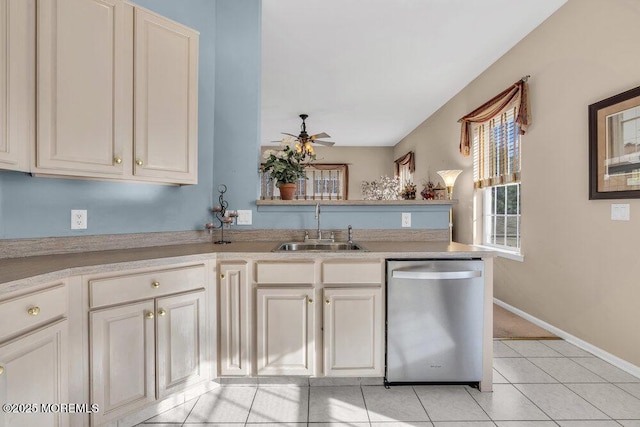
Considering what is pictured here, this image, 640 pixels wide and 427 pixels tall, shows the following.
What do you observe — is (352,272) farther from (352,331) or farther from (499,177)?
(499,177)

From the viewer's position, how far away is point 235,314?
1.90m

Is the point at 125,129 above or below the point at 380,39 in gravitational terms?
below

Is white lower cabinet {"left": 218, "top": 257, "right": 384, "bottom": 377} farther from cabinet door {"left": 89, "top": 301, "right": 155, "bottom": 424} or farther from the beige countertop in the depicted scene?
cabinet door {"left": 89, "top": 301, "right": 155, "bottom": 424}

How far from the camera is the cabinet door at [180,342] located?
66.1 inches

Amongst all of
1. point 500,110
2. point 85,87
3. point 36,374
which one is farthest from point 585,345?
point 85,87

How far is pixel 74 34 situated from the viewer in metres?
1.61

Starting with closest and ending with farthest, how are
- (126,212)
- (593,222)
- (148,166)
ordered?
(148,166) < (126,212) < (593,222)

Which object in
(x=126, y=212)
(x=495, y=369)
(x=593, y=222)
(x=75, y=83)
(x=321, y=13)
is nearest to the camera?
(x=75, y=83)

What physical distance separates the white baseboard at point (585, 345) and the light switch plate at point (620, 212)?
98cm

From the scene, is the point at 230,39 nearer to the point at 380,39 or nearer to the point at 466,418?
the point at 380,39

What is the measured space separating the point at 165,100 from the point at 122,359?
143 centimetres

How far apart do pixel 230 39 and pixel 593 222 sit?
312 cm

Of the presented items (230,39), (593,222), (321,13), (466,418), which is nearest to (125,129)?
(230,39)

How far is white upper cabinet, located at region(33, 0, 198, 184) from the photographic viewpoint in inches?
61.2
